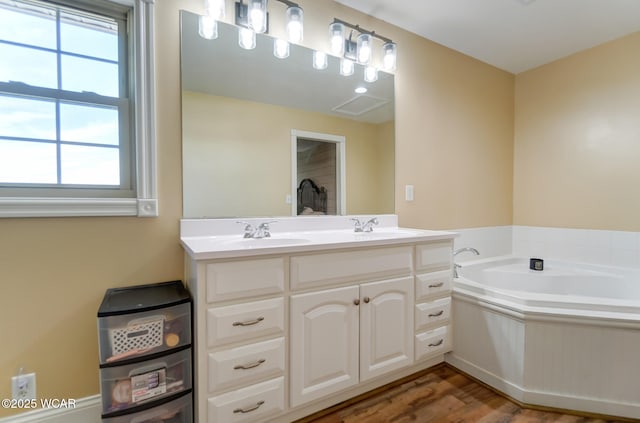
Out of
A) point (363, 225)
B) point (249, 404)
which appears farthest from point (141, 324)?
point (363, 225)

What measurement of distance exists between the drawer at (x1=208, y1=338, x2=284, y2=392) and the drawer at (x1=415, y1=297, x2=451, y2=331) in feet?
2.83

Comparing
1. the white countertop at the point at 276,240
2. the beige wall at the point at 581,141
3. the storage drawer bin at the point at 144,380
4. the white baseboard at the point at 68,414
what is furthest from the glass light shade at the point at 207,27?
the beige wall at the point at 581,141

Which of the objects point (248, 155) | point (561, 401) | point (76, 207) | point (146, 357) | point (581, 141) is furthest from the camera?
point (581, 141)

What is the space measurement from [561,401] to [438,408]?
63 cm

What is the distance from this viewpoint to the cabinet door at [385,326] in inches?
59.4

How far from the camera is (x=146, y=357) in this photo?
1146 millimetres

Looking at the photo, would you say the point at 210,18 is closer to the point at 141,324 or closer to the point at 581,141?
the point at 141,324

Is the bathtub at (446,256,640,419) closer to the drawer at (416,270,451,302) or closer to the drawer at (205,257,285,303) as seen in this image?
the drawer at (416,270,451,302)

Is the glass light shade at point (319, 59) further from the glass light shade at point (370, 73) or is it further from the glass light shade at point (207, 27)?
the glass light shade at point (207, 27)

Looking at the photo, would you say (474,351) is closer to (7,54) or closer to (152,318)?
(152,318)

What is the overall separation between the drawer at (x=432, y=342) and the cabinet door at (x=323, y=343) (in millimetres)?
460

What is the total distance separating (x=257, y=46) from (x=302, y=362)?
1733 millimetres

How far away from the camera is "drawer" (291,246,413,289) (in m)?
1.33

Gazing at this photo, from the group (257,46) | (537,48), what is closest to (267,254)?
(257,46)
